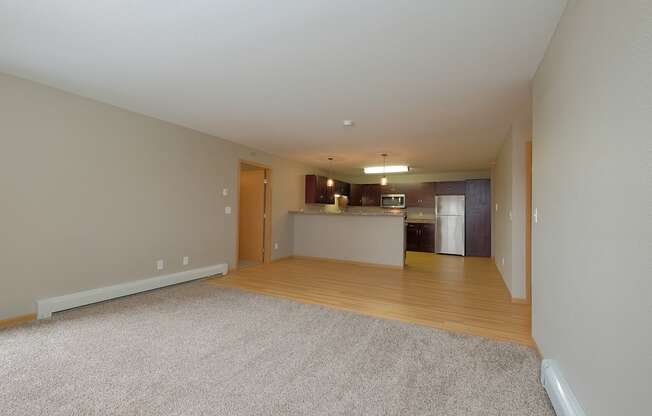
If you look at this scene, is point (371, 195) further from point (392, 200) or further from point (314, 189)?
point (314, 189)

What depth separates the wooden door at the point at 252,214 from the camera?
610 centimetres

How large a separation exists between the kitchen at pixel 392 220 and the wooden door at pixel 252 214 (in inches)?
42.0

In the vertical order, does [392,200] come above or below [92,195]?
above

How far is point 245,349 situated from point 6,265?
248 centimetres

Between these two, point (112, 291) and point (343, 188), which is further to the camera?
point (343, 188)

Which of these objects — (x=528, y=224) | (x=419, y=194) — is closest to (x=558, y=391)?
(x=528, y=224)

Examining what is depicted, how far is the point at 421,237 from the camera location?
782cm

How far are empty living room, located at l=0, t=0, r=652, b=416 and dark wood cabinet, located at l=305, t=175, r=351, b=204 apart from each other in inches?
89.9

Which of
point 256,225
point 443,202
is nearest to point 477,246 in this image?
point 443,202

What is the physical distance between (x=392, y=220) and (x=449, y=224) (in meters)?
2.56

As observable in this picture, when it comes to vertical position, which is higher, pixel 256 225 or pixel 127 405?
pixel 256 225

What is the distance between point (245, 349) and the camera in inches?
89.7

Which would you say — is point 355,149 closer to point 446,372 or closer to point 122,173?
point 122,173

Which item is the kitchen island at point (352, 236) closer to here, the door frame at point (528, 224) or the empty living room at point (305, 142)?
the empty living room at point (305, 142)
